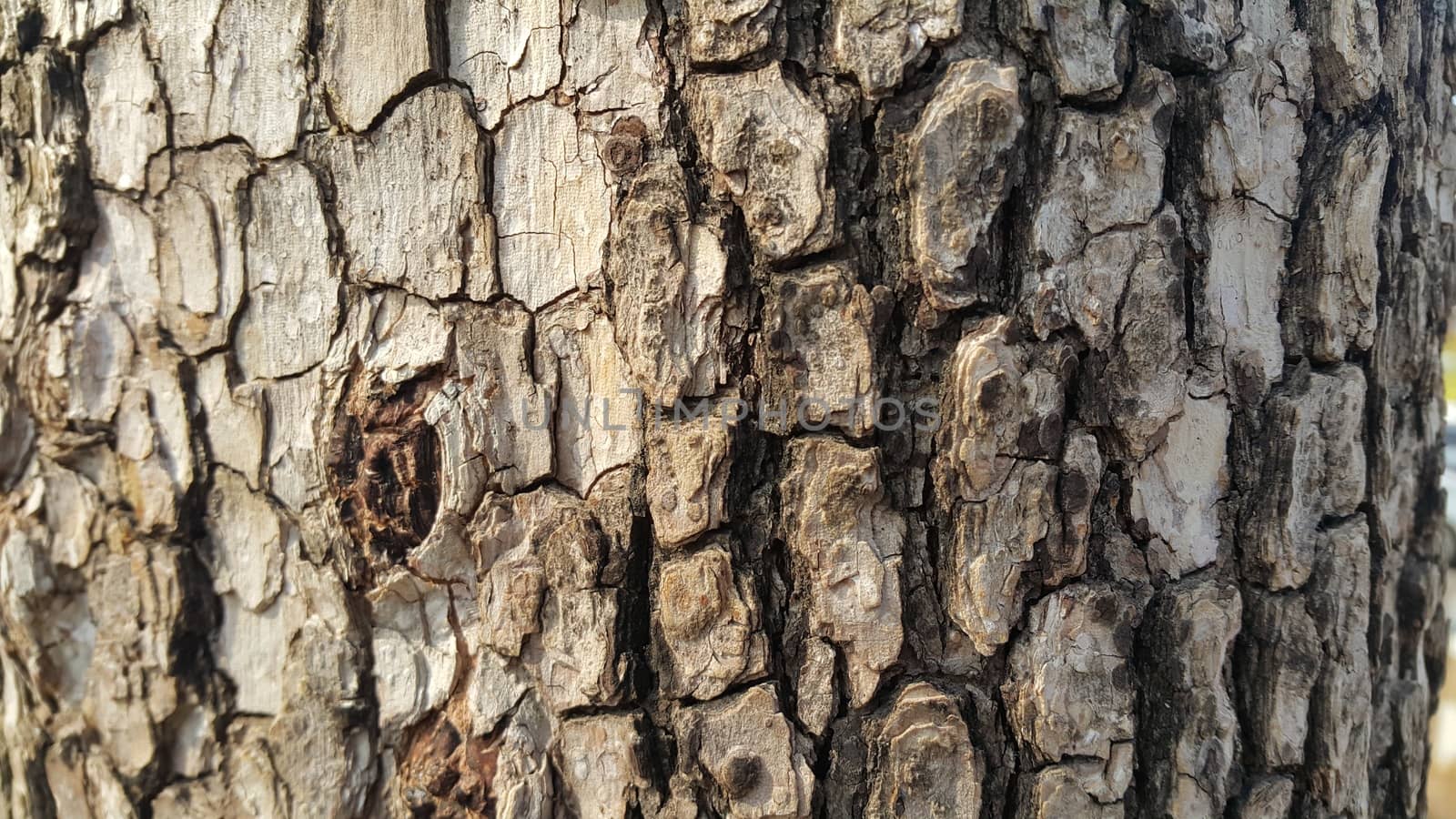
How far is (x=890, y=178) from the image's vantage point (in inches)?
35.7

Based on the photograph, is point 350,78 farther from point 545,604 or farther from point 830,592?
point 830,592

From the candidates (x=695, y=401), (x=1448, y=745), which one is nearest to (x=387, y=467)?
(x=695, y=401)

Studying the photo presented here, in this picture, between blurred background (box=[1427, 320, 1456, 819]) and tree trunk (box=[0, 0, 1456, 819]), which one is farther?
blurred background (box=[1427, 320, 1456, 819])

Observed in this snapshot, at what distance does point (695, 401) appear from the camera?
939 mm

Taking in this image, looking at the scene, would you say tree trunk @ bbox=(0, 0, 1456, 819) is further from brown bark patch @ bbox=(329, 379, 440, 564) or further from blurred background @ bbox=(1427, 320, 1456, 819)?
blurred background @ bbox=(1427, 320, 1456, 819)

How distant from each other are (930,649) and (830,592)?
13 centimetres

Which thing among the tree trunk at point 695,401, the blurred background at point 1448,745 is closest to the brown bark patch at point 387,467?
the tree trunk at point 695,401

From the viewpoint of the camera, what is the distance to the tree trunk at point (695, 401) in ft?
3.02

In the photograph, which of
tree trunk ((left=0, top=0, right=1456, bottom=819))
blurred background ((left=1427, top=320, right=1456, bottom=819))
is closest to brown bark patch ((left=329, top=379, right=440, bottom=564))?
tree trunk ((left=0, top=0, right=1456, bottom=819))

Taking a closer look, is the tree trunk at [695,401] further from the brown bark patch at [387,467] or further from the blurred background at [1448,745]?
the blurred background at [1448,745]

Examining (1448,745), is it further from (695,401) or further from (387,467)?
(387,467)

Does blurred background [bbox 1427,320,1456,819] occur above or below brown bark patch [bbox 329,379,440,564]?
below

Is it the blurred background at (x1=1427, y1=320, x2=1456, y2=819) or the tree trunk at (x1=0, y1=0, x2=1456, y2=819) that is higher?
the tree trunk at (x1=0, y1=0, x2=1456, y2=819)

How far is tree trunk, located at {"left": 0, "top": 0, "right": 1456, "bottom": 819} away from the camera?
92cm
